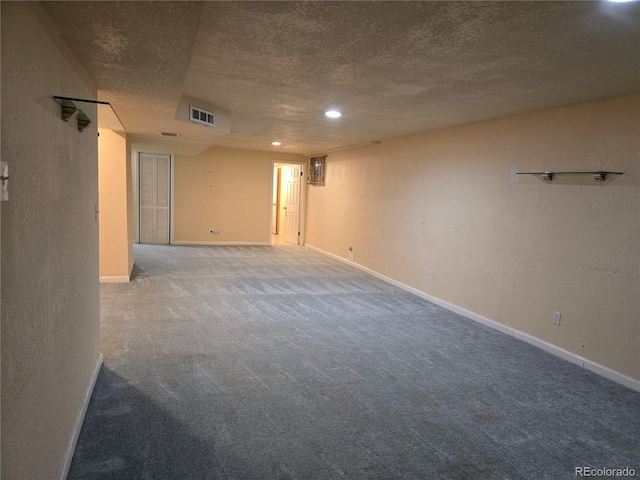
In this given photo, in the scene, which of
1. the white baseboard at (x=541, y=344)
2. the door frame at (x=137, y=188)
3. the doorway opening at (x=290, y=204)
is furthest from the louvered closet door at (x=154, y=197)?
Result: the white baseboard at (x=541, y=344)

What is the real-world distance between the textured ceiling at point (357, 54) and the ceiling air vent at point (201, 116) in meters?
0.17

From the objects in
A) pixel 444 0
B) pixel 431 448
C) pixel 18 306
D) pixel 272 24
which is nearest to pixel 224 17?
pixel 272 24

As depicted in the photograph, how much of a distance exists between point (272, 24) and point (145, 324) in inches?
118

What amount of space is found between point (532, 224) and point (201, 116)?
11.1ft

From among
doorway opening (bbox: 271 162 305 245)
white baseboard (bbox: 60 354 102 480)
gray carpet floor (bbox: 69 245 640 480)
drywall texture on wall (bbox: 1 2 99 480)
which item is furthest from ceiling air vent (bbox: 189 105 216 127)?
doorway opening (bbox: 271 162 305 245)

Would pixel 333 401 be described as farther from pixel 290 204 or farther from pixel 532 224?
pixel 290 204

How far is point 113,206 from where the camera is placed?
5.37 m

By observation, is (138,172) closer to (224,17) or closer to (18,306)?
(224,17)

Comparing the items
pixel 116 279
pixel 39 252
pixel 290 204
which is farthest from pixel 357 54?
pixel 290 204

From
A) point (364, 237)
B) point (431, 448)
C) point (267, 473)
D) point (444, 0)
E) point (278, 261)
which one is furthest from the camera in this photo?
point (278, 261)

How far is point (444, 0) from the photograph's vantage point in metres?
1.71

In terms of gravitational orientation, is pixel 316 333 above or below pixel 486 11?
below

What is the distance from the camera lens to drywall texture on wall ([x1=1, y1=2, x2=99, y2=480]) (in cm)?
117

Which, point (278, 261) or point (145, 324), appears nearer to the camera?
point (145, 324)
